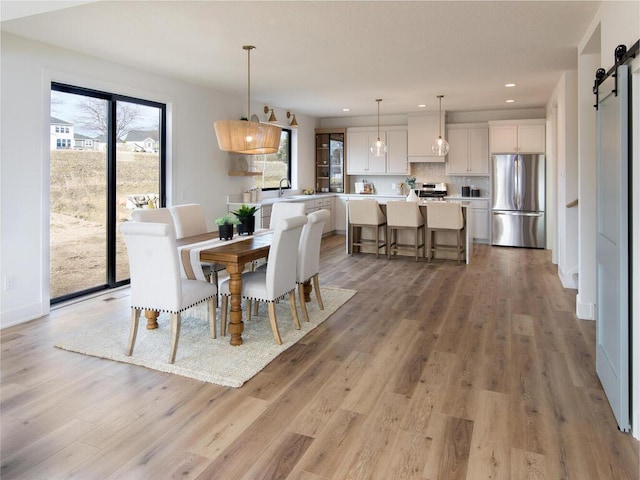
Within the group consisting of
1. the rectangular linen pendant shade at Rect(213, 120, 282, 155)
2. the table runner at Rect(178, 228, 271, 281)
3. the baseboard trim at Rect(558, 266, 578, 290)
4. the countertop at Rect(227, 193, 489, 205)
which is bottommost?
the baseboard trim at Rect(558, 266, 578, 290)

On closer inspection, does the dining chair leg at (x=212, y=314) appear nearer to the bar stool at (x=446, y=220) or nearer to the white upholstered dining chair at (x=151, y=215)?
the white upholstered dining chair at (x=151, y=215)

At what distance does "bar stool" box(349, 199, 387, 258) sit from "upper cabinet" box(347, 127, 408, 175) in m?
2.33

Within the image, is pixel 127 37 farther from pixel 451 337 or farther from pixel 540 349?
pixel 540 349

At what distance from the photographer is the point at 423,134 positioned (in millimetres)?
9000

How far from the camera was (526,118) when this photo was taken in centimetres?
868

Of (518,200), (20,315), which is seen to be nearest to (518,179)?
(518,200)

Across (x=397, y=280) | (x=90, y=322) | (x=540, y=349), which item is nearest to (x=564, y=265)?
(x=397, y=280)

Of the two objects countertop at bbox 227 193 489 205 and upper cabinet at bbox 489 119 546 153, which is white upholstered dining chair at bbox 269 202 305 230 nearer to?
countertop at bbox 227 193 489 205

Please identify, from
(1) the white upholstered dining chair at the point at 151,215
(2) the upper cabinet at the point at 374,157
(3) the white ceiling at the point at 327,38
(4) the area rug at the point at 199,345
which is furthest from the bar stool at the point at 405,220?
(1) the white upholstered dining chair at the point at 151,215

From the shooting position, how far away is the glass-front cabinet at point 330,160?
396 inches

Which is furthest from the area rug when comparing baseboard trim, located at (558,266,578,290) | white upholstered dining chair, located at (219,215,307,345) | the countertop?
the countertop

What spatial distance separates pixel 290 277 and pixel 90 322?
189 centimetres

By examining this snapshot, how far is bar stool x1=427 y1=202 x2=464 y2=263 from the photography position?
676cm

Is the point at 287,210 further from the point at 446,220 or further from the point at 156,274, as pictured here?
the point at 446,220
